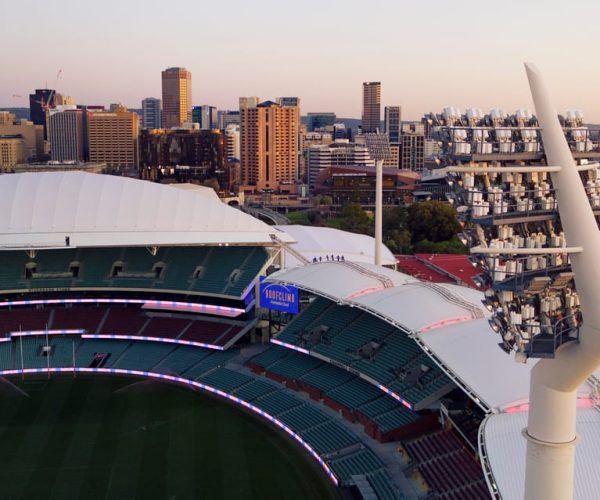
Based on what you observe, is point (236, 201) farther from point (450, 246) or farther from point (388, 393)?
point (388, 393)

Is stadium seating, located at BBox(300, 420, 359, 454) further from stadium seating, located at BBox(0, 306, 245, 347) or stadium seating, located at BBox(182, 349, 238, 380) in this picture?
stadium seating, located at BBox(0, 306, 245, 347)

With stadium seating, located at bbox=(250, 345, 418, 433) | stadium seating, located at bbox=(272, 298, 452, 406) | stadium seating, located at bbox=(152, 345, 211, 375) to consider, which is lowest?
stadium seating, located at bbox=(152, 345, 211, 375)

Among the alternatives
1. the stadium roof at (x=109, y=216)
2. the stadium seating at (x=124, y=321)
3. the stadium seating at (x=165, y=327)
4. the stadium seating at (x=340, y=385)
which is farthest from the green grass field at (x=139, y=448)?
the stadium roof at (x=109, y=216)

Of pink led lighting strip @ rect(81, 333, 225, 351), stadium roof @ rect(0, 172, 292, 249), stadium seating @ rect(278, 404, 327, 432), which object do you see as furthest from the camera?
stadium roof @ rect(0, 172, 292, 249)

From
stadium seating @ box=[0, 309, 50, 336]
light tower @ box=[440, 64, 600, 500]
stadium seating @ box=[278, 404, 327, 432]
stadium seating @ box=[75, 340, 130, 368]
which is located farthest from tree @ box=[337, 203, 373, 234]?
light tower @ box=[440, 64, 600, 500]

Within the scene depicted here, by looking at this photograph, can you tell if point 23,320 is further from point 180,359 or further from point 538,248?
point 538,248

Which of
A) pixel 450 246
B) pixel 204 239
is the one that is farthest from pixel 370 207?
pixel 204 239
